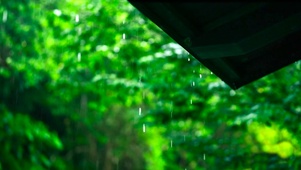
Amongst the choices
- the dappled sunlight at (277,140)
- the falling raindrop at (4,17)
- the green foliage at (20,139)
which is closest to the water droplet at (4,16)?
the falling raindrop at (4,17)

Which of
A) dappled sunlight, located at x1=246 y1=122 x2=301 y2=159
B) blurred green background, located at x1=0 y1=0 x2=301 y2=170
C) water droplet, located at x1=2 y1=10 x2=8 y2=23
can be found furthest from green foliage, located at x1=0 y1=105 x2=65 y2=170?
dappled sunlight, located at x1=246 y1=122 x2=301 y2=159

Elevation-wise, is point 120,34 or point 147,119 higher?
point 120,34

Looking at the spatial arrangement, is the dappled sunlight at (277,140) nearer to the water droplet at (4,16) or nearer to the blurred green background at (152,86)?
the blurred green background at (152,86)

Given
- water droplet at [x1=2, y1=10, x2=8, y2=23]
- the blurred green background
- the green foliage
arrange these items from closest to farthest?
the blurred green background, the green foliage, water droplet at [x1=2, y1=10, x2=8, y2=23]

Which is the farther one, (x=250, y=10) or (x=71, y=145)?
(x=71, y=145)

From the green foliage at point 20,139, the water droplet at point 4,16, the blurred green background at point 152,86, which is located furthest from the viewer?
the water droplet at point 4,16

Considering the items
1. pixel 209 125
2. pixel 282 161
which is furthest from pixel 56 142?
pixel 282 161

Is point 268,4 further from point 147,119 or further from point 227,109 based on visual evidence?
point 147,119

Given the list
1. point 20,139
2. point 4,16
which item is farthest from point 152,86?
point 4,16

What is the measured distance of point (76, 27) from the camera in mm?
6855

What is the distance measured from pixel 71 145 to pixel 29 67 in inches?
300

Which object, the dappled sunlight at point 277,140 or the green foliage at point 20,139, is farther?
the green foliage at point 20,139

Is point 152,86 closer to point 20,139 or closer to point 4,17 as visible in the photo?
point 20,139

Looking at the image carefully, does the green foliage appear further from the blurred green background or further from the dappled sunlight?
the dappled sunlight
